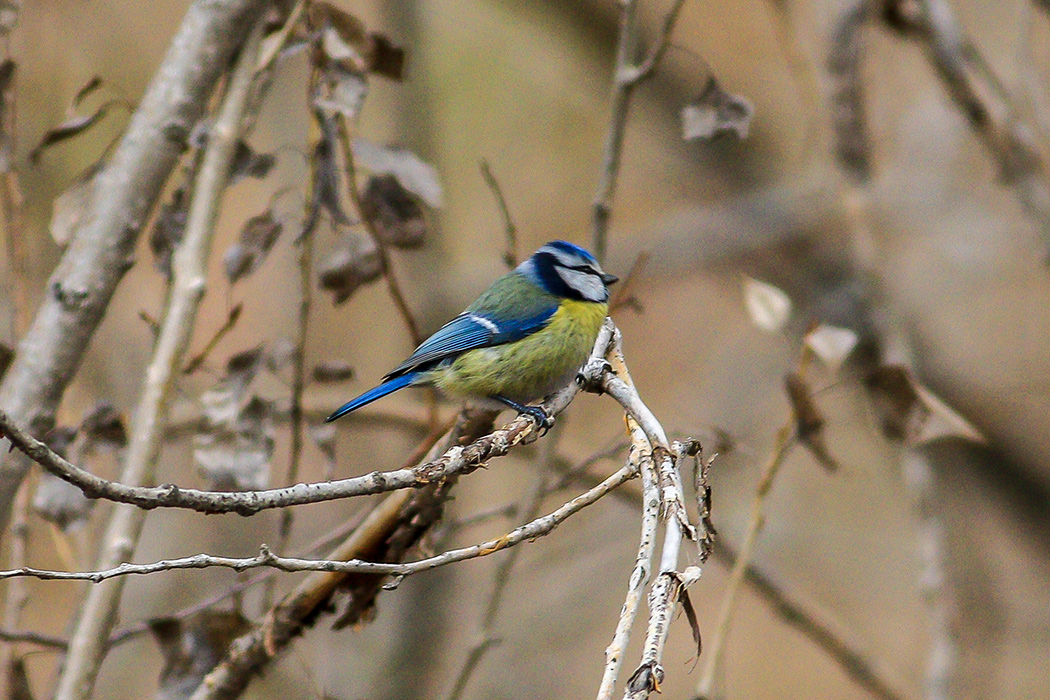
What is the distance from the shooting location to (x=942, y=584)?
3.46 meters

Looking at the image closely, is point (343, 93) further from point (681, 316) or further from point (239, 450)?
point (681, 316)

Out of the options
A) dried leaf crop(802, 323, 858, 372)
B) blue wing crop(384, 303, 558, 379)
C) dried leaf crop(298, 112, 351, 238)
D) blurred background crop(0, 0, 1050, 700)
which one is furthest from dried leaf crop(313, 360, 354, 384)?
dried leaf crop(802, 323, 858, 372)

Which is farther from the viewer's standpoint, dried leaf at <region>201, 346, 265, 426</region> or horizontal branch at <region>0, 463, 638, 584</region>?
dried leaf at <region>201, 346, 265, 426</region>

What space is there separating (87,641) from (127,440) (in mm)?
554

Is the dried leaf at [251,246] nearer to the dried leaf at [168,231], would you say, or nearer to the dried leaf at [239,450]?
the dried leaf at [168,231]

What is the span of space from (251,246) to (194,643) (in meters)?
0.90

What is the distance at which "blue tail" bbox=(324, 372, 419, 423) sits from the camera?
211cm

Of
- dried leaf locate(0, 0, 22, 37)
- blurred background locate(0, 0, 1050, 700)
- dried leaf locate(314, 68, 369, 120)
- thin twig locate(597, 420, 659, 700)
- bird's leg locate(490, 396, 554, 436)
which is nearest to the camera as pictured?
thin twig locate(597, 420, 659, 700)

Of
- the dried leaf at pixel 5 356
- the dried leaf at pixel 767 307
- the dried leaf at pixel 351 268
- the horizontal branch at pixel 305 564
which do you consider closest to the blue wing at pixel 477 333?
the dried leaf at pixel 351 268

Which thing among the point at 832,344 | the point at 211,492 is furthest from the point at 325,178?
the point at 211,492

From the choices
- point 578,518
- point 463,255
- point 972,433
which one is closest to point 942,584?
point 972,433

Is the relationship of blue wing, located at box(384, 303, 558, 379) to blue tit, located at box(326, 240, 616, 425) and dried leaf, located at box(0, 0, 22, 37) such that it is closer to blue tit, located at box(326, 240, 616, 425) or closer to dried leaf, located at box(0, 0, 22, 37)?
blue tit, located at box(326, 240, 616, 425)

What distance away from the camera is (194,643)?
216 cm

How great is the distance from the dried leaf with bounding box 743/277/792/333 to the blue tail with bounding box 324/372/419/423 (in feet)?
2.75
